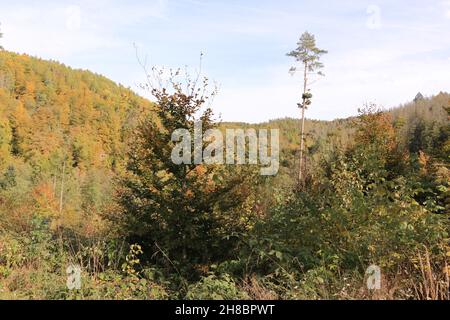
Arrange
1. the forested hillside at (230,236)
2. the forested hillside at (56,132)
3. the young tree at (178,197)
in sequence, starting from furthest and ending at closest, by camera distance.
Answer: the forested hillside at (56,132) < the young tree at (178,197) < the forested hillside at (230,236)

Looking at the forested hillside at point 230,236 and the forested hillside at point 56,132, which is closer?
the forested hillside at point 230,236

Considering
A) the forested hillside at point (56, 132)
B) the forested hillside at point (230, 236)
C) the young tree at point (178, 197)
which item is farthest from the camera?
the forested hillside at point (56, 132)

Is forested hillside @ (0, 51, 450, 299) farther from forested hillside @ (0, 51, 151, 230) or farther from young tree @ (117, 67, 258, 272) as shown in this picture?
forested hillside @ (0, 51, 151, 230)

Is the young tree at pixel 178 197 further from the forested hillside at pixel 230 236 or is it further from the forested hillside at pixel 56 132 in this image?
the forested hillside at pixel 56 132

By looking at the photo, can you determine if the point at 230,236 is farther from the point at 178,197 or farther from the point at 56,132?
the point at 56,132

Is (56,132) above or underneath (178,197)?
above

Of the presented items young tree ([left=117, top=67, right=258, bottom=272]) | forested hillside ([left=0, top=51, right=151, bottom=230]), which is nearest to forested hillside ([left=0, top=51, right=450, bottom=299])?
young tree ([left=117, top=67, right=258, bottom=272])

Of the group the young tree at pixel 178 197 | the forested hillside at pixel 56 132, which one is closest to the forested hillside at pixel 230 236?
the young tree at pixel 178 197

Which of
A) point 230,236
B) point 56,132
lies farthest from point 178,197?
point 56,132

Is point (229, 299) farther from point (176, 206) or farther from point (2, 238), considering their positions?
point (2, 238)

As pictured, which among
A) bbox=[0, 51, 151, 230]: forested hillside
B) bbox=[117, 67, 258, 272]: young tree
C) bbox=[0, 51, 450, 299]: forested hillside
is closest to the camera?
bbox=[0, 51, 450, 299]: forested hillside

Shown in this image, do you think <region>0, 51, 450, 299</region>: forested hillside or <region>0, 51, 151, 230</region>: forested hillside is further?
<region>0, 51, 151, 230</region>: forested hillside

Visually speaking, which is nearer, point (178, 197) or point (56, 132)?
point (178, 197)
